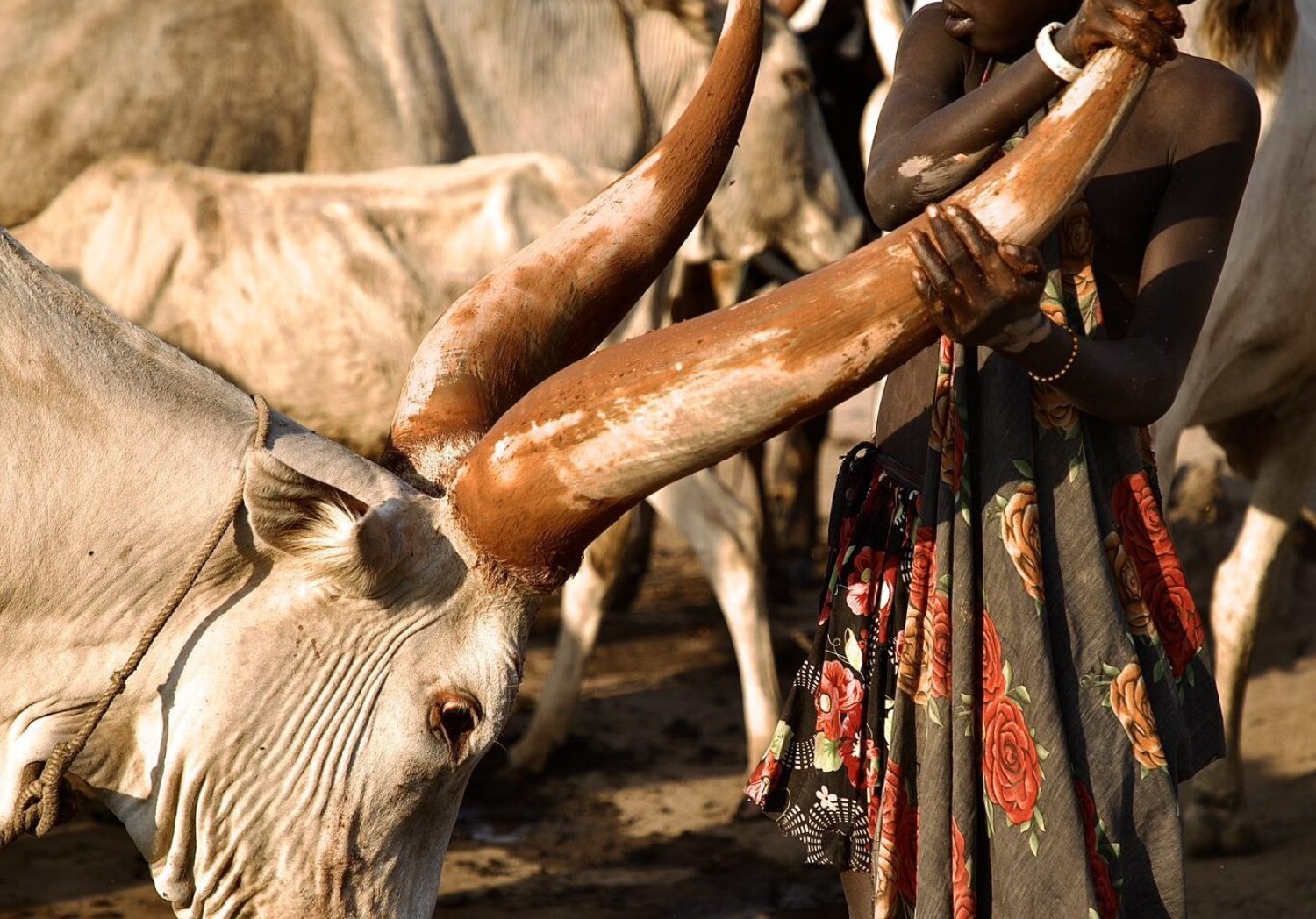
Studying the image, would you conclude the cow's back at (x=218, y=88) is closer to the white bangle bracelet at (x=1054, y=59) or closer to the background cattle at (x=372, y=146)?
the background cattle at (x=372, y=146)

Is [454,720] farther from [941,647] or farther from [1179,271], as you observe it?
[1179,271]

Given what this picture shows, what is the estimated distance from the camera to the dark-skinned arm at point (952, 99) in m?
1.85

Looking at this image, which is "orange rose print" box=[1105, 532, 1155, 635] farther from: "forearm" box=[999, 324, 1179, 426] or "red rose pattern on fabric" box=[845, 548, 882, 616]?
"red rose pattern on fabric" box=[845, 548, 882, 616]

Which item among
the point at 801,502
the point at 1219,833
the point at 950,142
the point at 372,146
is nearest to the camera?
the point at 950,142

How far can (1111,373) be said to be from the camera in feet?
6.66

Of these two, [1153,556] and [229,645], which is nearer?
[229,645]

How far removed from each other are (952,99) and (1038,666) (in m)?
0.82

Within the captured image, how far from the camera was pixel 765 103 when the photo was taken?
21.2 feet

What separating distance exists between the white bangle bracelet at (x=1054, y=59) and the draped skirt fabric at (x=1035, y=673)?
1.13 ft

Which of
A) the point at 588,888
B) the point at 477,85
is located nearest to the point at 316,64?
the point at 477,85

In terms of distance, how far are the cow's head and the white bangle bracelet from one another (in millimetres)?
4194

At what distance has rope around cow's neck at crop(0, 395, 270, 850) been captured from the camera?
2180 millimetres

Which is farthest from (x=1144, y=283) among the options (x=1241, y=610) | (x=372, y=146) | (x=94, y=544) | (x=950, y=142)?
(x=372, y=146)

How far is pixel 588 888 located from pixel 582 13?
3294 mm
